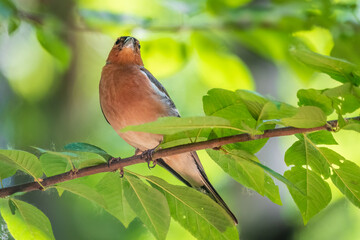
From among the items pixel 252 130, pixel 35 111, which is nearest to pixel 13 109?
pixel 35 111

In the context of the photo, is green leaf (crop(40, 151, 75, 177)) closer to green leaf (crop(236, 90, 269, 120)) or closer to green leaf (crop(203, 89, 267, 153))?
green leaf (crop(203, 89, 267, 153))

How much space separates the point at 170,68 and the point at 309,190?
127 cm

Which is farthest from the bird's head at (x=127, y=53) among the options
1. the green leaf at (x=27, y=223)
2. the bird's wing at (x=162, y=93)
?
the green leaf at (x=27, y=223)

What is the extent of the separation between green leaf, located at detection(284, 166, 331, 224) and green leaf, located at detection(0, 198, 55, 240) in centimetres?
64

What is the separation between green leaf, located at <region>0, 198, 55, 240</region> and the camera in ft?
4.07

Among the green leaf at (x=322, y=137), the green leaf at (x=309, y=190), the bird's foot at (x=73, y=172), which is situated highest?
the bird's foot at (x=73, y=172)

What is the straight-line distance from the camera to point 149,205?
48.6 inches

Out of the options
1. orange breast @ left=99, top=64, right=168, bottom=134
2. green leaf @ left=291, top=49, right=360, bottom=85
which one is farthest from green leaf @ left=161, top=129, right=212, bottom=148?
orange breast @ left=99, top=64, right=168, bottom=134

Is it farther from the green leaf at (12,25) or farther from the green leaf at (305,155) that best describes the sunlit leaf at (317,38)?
the green leaf at (12,25)

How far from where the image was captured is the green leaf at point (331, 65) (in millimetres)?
1004

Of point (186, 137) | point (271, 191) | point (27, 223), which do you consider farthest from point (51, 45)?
point (271, 191)

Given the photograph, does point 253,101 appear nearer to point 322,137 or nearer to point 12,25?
point 322,137

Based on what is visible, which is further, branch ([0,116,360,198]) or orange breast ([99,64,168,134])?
orange breast ([99,64,168,134])

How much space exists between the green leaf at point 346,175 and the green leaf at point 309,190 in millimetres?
34
